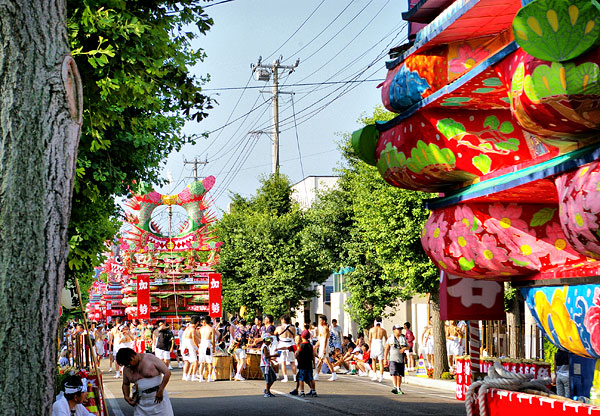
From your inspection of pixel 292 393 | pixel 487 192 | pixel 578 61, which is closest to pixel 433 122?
pixel 487 192

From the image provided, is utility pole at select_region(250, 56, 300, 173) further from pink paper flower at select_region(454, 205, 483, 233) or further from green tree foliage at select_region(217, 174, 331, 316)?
pink paper flower at select_region(454, 205, 483, 233)

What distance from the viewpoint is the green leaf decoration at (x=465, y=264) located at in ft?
34.9

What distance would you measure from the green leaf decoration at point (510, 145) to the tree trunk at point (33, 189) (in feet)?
19.8

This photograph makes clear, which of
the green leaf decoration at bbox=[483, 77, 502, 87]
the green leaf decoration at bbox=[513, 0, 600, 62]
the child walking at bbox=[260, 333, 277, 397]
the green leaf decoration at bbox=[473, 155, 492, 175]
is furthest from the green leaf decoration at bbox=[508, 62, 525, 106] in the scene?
the child walking at bbox=[260, 333, 277, 397]

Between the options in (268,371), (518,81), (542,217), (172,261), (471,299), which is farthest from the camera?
(172,261)

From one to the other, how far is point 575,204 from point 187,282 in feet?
113

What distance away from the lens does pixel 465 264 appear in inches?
422

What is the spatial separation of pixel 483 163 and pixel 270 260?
122 feet

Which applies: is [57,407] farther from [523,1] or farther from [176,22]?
[523,1]

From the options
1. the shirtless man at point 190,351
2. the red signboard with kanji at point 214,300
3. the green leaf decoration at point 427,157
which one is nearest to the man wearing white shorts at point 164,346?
the shirtless man at point 190,351

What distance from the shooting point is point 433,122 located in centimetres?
1084

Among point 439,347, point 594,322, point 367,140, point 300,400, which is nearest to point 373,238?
point 439,347

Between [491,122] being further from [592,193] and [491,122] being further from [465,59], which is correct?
[592,193]

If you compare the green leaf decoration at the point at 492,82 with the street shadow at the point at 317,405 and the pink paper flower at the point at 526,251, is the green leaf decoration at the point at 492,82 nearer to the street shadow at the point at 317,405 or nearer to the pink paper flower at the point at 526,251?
the pink paper flower at the point at 526,251
